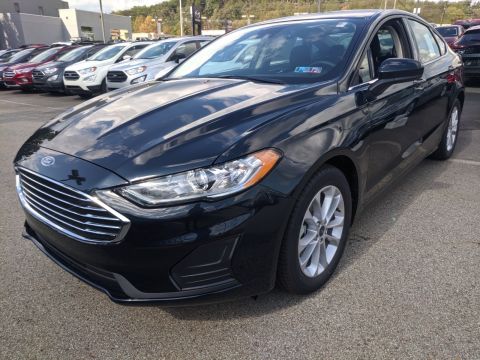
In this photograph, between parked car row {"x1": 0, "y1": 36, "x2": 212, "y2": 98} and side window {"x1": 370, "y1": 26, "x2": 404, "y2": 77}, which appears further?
parked car row {"x1": 0, "y1": 36, "x2": 212, "y2": 98}

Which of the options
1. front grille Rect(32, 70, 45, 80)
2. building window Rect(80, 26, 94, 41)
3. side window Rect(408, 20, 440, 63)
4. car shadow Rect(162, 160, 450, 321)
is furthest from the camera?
building window Rect(80, 26, 94, 41)

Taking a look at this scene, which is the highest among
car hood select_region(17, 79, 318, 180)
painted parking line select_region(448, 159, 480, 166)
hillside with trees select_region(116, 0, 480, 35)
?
hillside with trees select_region(116, 0, 480, 35)

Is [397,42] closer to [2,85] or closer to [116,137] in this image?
[116,137]

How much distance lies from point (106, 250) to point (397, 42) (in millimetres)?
2840

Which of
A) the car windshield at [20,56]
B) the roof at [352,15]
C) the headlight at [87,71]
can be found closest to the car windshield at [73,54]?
the headlight at [87,71]

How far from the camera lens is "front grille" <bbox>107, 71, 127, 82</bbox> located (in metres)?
10.2

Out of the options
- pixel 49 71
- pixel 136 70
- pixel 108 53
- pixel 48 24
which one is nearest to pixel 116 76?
pixel 136 70

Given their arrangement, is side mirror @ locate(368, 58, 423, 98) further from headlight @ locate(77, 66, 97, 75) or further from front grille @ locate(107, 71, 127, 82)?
headlight @ locate(77, 66, 97, 75)

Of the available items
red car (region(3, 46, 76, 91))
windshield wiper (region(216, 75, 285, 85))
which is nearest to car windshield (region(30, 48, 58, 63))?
red car (region(3, 46, 76, 91))

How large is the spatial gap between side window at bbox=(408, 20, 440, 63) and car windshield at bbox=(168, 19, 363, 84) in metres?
0.98

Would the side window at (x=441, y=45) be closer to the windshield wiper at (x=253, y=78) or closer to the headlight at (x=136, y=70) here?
the windshield wiper at (x=253, y=78)

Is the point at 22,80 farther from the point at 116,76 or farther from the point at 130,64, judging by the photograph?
the point at 130,64

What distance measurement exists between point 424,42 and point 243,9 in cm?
10457

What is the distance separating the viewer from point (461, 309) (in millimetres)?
2244
